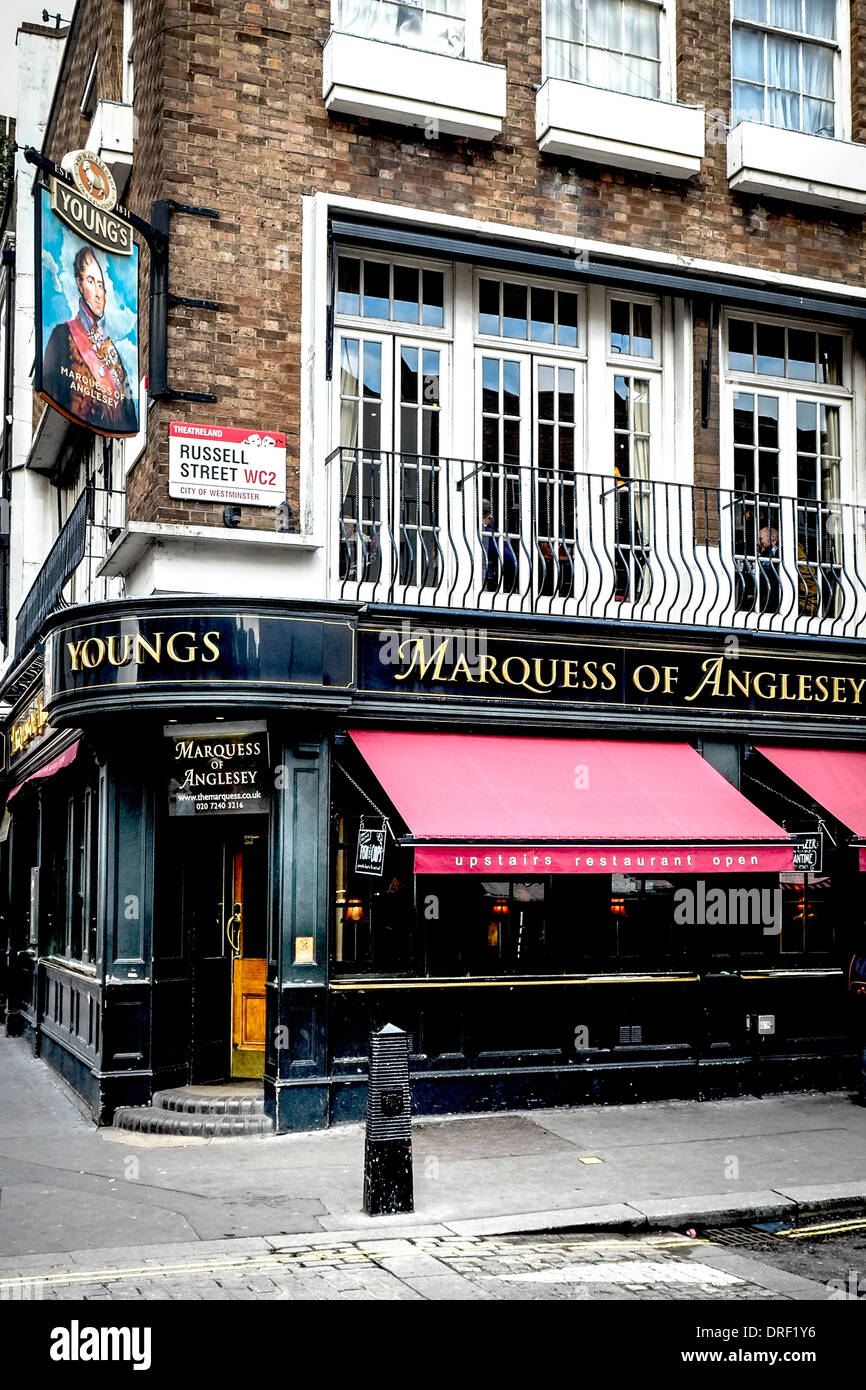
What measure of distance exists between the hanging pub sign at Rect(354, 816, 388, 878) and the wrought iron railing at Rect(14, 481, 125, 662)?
11.2 feet

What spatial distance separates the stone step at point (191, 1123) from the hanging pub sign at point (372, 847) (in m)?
2.17

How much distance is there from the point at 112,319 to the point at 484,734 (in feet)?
15.5

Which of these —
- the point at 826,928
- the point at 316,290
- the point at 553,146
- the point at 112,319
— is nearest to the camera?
the point at 112,319

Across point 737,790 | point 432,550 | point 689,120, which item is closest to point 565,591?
point 432,550

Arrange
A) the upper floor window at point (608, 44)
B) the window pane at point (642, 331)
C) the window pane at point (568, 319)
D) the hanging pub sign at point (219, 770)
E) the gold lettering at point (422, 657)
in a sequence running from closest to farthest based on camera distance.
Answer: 1. the hanging pub sign at point (219, 770)
2. the gold lettering at point (422, 657)
3. the upper floor window at point (608, 44)
4. the window pane at point (568, 319)
5. the window pane at point (642, 331)

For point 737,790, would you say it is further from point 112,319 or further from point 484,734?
point 112,319

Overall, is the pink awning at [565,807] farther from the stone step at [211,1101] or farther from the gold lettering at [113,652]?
the stone step at [211,1101]

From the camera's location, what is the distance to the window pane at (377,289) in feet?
41.1

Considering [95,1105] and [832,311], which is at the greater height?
[832,311]

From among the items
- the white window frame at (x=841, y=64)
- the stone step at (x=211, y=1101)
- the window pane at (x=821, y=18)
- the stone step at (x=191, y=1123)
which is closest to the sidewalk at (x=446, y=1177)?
the stone step at (x=191, y=1123)

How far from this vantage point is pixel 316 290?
11.7 metres

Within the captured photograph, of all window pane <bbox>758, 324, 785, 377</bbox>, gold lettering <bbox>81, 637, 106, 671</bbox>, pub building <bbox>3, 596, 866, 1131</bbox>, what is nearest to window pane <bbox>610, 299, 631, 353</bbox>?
window pane <bbox>758, 324, 785, 377</bbox>

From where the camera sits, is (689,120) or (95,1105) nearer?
(95,1105)

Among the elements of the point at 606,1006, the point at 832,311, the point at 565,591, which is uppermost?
the point at 832,311
